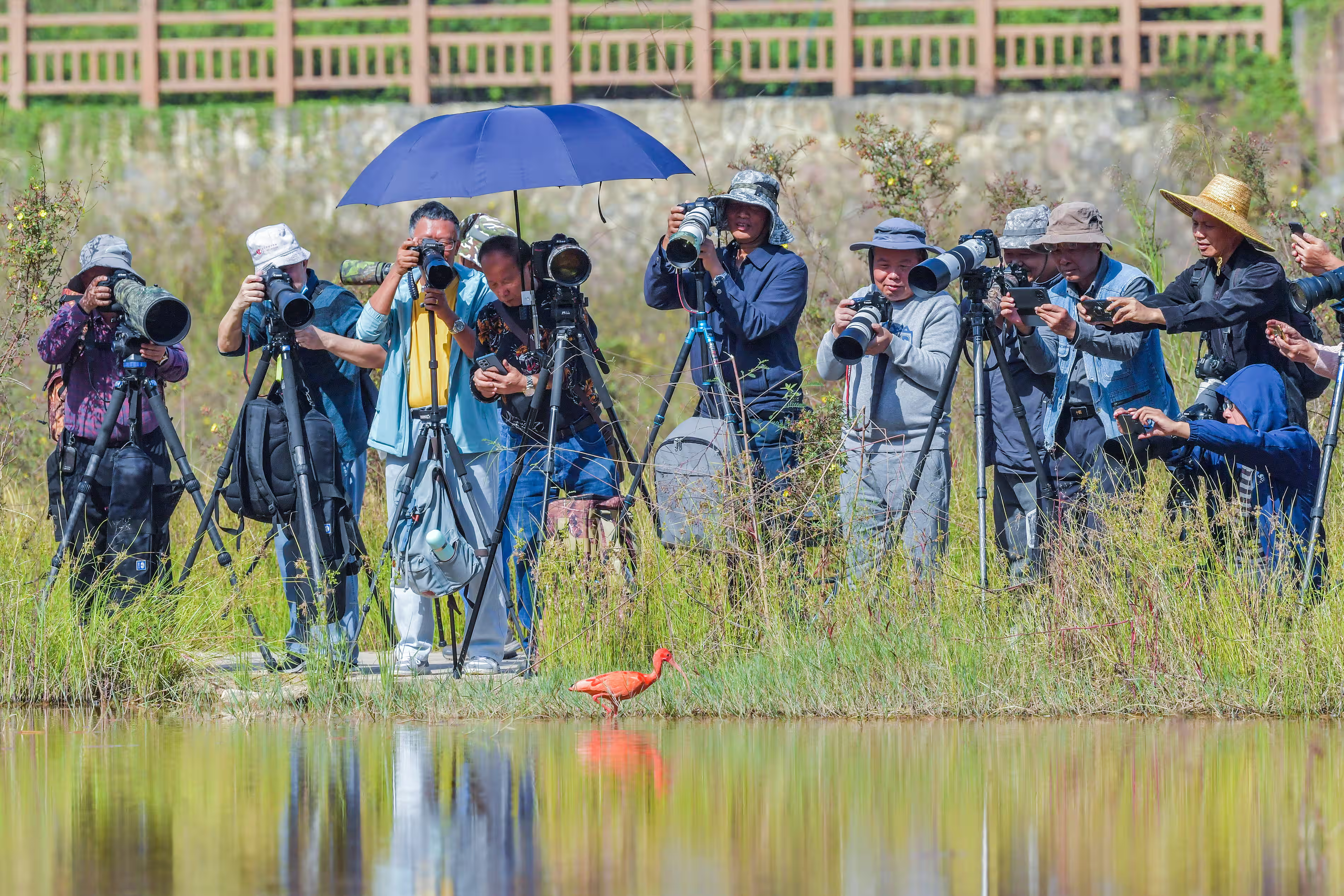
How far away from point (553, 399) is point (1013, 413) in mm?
1836

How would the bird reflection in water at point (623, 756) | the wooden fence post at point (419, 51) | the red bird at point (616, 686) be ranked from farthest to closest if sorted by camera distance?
1. the wooden fence post at point (419, 51)
2. the red bird at point (616, 686)
3. the bird reflection in water at point (623, 756)

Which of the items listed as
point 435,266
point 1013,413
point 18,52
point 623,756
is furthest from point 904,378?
point 18,52

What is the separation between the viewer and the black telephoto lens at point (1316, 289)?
6.91 m

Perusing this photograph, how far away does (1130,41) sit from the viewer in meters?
19.7

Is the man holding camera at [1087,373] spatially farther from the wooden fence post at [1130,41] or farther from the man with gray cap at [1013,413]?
the wooden fence post at [1130,41]

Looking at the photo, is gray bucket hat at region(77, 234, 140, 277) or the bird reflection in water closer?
the bird reflection in water

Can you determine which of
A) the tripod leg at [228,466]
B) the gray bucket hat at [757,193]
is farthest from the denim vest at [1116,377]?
the tripod leg at [228,466]

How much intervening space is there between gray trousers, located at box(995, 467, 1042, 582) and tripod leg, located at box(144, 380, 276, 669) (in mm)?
2888

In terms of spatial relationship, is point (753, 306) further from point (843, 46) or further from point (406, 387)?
point (843, 46)

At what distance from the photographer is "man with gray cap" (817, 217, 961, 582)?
7125mm

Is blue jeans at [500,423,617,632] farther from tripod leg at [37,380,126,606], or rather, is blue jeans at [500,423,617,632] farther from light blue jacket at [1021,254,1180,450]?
light blue jacket at [1021,254,1180,450]

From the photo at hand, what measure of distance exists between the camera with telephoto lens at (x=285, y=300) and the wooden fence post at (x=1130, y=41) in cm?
1429

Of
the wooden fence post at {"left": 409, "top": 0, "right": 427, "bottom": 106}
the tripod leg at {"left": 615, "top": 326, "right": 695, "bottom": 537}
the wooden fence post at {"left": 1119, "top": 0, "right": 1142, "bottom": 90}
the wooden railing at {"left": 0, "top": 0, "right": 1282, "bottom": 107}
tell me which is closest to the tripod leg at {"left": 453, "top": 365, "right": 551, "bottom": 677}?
the tripod leg at {"left": 615, "top": 326, "right": 695, "bottom": 537}

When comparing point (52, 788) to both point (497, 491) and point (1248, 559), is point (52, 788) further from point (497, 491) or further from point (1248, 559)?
point (1248, 559)
